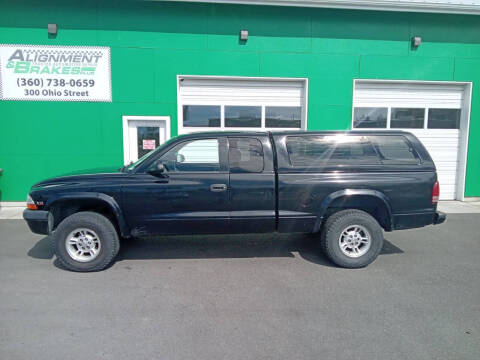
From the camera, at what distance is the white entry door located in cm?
764

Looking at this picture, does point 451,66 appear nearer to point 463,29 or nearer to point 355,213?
point 463,29

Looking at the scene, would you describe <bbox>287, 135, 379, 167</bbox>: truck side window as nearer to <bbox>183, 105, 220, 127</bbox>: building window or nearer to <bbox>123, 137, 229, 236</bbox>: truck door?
<bbox>123, 137, 229, 236</bbox>: truck door

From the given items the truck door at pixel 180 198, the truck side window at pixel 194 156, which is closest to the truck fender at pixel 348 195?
the truck door at pixel 180 198

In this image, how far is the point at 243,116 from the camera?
806 cm

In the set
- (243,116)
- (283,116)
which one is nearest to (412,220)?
(283,116)

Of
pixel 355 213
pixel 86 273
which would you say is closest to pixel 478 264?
pixel 355 213

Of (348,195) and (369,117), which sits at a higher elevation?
(369,117)

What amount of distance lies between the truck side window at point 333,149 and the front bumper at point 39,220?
336 centimetres

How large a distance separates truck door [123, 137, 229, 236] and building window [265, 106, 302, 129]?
4434 millimetres

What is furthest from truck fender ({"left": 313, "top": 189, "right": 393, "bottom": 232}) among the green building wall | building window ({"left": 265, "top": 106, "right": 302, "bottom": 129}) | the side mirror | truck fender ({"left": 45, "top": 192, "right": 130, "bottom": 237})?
building window ({"left": 265, "top": 106, "right": 302, "bottom": 129})

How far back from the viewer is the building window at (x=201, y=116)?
25.9ft

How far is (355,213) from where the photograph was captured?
161 inches

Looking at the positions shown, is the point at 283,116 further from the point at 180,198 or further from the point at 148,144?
the point at 180,198

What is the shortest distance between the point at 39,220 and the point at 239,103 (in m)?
5.63
